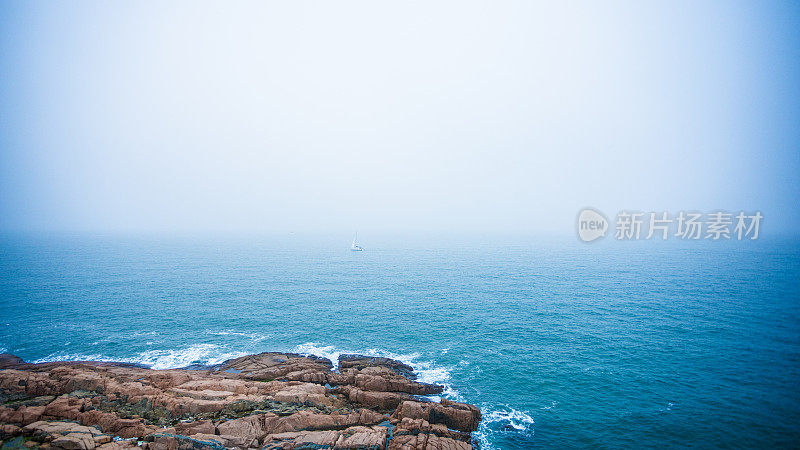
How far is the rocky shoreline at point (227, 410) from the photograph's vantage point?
2084 centimetres

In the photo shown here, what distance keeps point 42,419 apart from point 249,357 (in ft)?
53.7

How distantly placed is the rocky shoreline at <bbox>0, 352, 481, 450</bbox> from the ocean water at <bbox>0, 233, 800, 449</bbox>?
211 inches

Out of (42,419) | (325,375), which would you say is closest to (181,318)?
(42,419)

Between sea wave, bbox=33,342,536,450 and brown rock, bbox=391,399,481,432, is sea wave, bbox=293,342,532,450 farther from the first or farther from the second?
brown rock, bbox=391,399,481,432

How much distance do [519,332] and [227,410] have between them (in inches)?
1509

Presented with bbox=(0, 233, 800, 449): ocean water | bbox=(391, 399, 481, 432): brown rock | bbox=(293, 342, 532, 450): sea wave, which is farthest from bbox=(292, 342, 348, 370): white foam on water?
bbox=(391, 399, 481, 432): brown rock

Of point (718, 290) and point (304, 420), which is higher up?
point (718, 290)

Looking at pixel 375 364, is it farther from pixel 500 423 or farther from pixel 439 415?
pixel 500 423

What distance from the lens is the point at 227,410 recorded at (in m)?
24.6

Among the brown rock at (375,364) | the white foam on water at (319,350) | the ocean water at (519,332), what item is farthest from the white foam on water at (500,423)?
the white foam on water at (319,350)

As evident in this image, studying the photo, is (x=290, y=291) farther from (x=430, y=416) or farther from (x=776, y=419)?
(x=776, y=419)

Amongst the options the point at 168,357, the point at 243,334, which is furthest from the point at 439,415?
the point at 168,357

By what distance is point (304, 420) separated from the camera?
23.5m

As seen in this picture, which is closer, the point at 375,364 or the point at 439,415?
the point at 439,415
